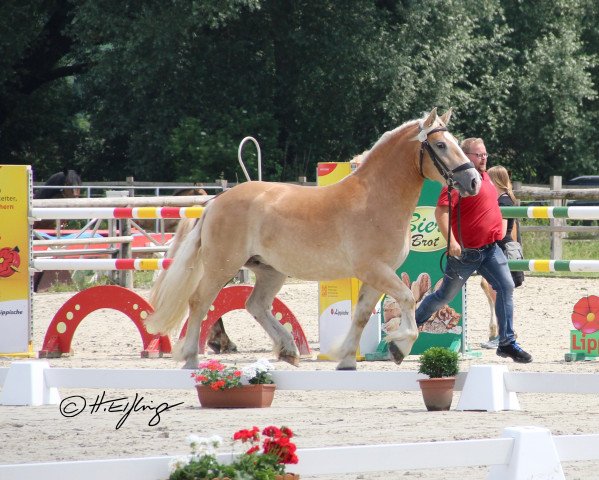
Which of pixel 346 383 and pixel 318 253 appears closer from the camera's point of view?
pixel 346 383

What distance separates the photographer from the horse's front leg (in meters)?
8.48

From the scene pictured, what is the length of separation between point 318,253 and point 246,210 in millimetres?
669

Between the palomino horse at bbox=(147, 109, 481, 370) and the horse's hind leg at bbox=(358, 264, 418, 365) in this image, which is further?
the palomino horse at bbox=(147, 109, 481, 370)

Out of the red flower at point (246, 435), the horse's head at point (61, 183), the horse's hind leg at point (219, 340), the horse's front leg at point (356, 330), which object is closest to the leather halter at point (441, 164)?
the horse's front leg at point (356, 330)

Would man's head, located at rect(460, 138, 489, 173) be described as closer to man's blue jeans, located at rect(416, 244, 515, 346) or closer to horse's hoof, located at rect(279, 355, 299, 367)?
man's blue jeans, located at rect(416, 244, 515, 346)

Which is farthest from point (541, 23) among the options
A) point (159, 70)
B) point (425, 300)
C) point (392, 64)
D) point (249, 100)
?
point (425, 300)

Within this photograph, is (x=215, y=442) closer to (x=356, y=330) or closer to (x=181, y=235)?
(x=356, y=330)

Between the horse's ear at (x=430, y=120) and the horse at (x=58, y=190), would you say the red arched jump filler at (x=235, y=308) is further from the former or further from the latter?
the horse at (x=58, y=190)

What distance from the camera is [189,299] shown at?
906 centimetres

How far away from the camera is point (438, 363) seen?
7012 millimetres

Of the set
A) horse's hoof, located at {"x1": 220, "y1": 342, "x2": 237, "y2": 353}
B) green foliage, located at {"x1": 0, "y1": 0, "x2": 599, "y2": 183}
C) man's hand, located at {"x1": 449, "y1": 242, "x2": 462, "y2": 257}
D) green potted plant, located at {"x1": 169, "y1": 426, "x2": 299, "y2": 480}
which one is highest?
green foliage, located at {"x1": 0, "y1": 0, "x2": 599, "y2": 183}

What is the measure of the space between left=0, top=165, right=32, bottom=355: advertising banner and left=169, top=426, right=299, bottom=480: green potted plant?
6435mm

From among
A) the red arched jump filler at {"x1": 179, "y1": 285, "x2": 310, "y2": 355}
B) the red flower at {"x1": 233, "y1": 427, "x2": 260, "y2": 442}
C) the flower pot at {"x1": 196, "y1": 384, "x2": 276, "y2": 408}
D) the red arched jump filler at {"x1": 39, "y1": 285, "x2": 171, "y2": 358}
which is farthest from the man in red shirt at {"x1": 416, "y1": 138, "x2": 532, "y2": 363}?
the red flower at {"x1": 233, "y1": 427, "x2": 260, "y2": 442}

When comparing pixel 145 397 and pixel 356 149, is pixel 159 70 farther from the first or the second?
pixel 145 397
